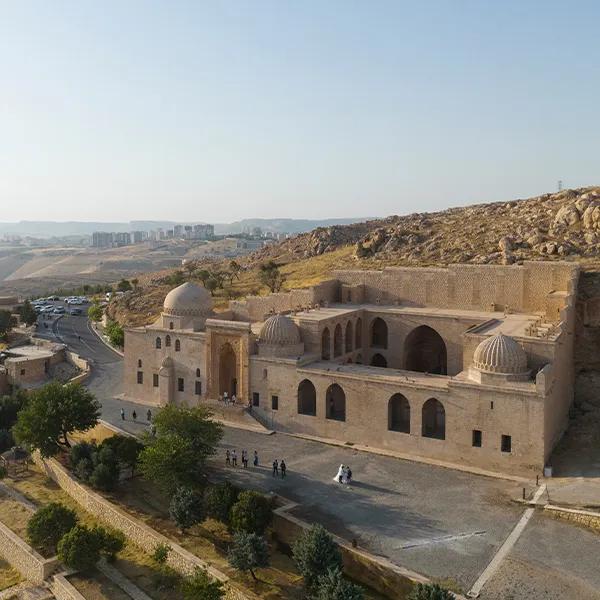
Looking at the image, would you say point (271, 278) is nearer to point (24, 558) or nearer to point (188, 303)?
point (188, 303)

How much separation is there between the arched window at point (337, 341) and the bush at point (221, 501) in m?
13.1

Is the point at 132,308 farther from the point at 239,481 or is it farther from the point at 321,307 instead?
the point at 239,481

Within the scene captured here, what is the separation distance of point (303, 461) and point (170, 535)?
6.91m

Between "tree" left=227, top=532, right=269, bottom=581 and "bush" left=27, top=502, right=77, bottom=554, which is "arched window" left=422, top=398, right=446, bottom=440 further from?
"bush" left=27, top=502, right=77, bottom=554

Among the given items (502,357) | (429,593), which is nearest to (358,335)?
(502,357)

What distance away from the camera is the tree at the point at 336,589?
18266mm

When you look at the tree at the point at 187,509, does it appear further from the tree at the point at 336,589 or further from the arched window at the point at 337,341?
the arched window at the point at 337,341

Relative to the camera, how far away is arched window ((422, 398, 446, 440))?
96.6ft

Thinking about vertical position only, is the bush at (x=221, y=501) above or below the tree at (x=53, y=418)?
below

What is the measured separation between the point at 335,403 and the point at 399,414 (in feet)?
11.7

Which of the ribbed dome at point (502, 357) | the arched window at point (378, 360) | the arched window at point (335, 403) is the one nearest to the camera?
the ribbed dome at point (502, 357)

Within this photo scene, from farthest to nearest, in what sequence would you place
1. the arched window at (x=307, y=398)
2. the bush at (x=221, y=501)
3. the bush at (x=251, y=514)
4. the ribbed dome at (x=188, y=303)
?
the ribbed dome at (x=188, y=303) → the arched window at (x=307, y=398) → the bush at (x=221, y=501) → the bush at (x=251, y=514)

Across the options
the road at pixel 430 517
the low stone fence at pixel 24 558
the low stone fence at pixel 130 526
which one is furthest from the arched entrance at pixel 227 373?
the low stone fence at pixel 24 558

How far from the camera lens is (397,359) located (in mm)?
37344
